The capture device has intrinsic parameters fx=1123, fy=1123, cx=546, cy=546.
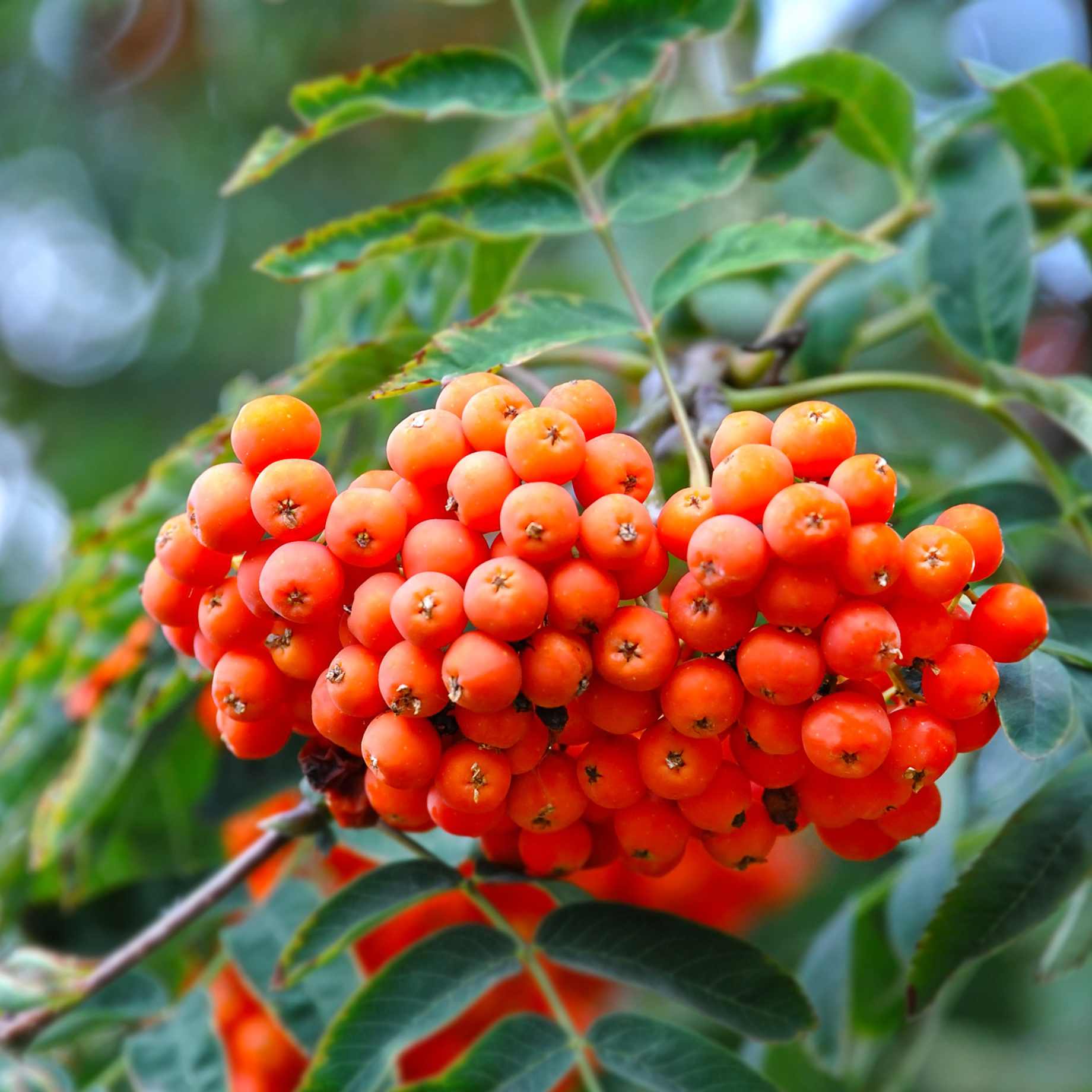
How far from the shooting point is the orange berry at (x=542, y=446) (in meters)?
1.04

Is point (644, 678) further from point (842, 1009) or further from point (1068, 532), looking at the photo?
point (842, 1009)

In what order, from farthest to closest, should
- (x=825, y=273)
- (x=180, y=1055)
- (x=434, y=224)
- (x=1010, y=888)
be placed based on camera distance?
(x=825, y=273) < (x=180, y=1055) < (x=434, y=224) < (x=1010, y=888)

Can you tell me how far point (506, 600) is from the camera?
0.99 metres

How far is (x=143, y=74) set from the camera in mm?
4441

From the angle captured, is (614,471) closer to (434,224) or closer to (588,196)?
(434,224)

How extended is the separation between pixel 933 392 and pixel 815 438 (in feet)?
2.40

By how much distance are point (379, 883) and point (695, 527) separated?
2.32ft

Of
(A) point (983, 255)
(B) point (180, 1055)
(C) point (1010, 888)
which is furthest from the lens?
(A) point (983, 255)

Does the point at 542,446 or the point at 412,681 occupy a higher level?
the point at 542,446

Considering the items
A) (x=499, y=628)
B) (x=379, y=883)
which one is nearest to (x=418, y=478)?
(x=499, y=628)

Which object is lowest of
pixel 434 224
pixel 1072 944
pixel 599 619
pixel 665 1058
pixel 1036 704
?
pixel 1072 944

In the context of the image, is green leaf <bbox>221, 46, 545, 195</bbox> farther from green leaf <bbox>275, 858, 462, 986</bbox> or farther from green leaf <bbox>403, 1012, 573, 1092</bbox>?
green leaf <bbox>403, 1012, 573, 1092</bbox>

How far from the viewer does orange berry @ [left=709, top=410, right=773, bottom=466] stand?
3.63 feet

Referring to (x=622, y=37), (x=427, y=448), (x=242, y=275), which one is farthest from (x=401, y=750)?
(x=242, y=275)
